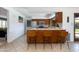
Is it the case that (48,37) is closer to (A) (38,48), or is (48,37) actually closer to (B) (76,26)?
(A) (38,48)

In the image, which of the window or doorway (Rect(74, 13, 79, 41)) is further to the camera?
doorway (Rect(74, 13, 79, 41))

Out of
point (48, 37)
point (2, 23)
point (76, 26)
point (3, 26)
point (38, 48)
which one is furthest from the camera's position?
point (76, 26)

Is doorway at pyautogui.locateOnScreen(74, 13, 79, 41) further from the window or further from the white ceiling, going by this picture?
the window

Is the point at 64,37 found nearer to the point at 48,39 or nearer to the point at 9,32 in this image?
the point at 48,39

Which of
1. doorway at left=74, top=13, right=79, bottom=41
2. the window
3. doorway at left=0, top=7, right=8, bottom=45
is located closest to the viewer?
doorway at left=0, top=7, right=8, bottom=45

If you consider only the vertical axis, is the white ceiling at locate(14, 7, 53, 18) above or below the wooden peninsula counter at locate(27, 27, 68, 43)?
above

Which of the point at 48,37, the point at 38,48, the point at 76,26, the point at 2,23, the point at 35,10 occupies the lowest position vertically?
the point at 38,48

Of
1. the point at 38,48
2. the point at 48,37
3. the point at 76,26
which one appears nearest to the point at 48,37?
the point at 48,37

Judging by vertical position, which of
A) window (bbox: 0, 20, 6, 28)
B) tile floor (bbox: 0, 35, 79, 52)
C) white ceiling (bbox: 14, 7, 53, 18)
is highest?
white ceiling (bbox: 14, 7, 53, 18)

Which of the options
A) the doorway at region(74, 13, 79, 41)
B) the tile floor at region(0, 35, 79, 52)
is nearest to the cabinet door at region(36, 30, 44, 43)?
the tile floor at region(0, 35, 79, 52)
